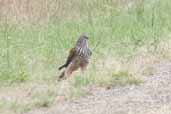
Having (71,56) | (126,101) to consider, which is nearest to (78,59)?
(71,56)

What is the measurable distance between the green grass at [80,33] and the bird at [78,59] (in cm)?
15

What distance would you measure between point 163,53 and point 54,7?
4462 millimetres

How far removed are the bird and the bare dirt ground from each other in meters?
0.82

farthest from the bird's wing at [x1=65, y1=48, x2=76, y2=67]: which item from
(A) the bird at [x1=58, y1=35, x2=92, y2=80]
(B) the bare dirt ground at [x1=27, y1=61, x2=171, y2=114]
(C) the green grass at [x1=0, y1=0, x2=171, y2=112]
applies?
(B) the bare dirt ground at [x1=27, y1=61, x2=171, y2=114]

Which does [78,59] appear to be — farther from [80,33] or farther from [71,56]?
[80,33]

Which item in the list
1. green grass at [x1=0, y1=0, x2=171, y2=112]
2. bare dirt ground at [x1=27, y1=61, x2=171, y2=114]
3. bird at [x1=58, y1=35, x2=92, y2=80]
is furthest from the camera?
bird at [x1=58, y1=35, x2=92, y2=80]

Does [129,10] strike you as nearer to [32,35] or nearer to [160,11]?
[160,11]

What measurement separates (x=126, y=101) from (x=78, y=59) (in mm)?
1647

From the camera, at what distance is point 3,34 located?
13109 millimetres

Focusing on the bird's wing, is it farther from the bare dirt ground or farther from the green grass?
the bare dirt ground

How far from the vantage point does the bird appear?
10266 mm

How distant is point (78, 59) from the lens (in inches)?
406

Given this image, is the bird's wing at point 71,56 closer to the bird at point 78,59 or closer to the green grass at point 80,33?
the bird at point 78,59

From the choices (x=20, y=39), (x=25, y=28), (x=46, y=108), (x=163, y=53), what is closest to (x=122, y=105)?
(x=46, y=108)
